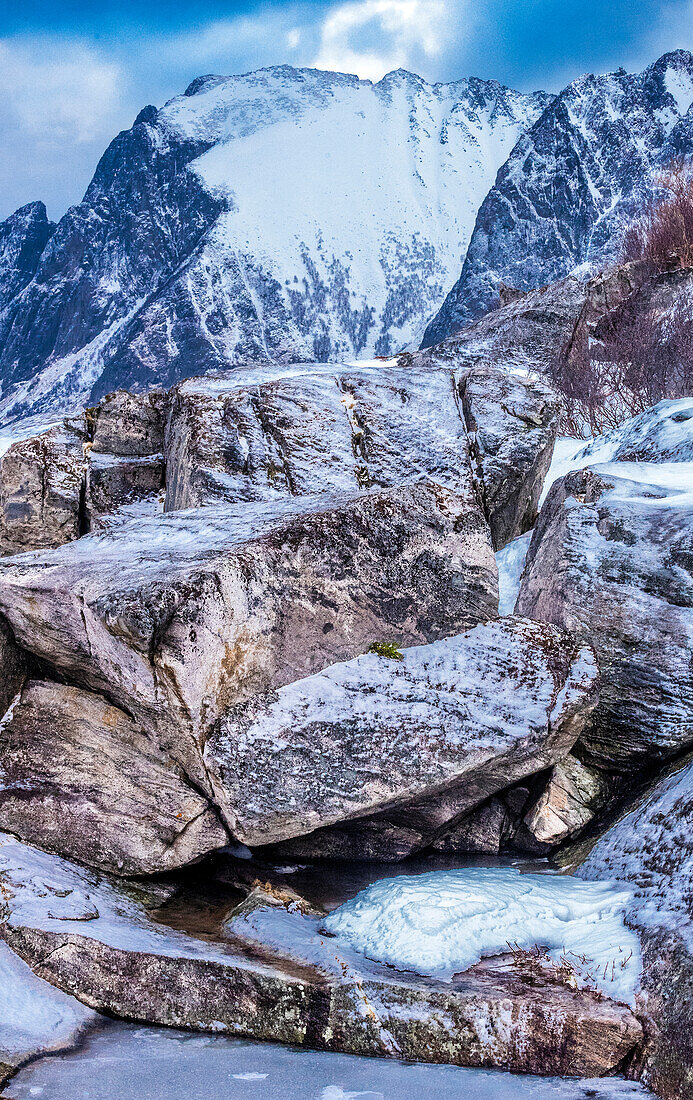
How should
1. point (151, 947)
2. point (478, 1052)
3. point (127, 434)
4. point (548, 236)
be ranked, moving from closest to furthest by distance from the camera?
point (478, 1052) → point (151, 947) → point (127, 434) → point (548, 236)

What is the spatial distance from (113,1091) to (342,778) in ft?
9.16

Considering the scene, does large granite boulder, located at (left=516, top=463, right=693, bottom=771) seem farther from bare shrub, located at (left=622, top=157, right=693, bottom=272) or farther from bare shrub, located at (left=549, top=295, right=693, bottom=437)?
bare shrub, located at (left=622, top=157, right=693, bottom=272)

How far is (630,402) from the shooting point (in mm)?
17500

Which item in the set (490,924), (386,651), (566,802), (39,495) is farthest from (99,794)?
(39,495)

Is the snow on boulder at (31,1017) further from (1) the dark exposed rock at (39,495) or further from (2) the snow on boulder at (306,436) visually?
(1) the dark exposed rock at (39,495)

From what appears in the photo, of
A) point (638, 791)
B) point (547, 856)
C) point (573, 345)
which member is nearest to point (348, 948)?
point (547, 856)

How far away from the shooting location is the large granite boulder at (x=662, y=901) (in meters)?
4.51

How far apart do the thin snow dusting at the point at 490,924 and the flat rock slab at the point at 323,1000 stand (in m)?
0.22

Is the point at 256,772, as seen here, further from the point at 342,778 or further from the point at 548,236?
the point at 548,236

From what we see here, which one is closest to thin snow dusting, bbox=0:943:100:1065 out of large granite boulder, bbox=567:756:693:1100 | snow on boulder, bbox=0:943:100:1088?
snow on boulder, bbox=0:943:100:1088

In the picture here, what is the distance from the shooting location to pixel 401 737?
668cm

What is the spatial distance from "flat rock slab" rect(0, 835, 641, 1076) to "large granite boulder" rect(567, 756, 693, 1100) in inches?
7.3

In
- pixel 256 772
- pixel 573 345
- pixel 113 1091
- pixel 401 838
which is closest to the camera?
pixel 113 1091

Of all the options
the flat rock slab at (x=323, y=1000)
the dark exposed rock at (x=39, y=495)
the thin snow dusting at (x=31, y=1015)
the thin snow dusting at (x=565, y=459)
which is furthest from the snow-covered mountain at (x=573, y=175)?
the thin snow dusting at (x=31, y=1015)
